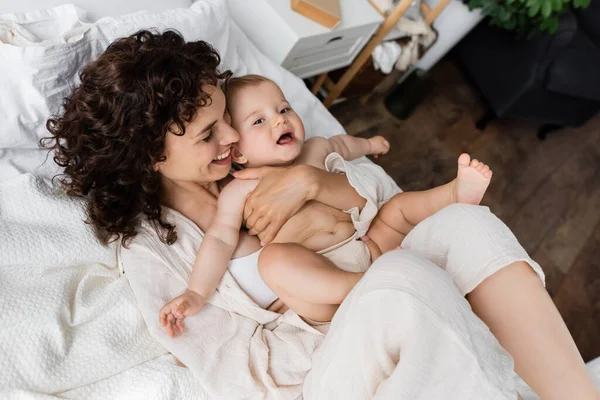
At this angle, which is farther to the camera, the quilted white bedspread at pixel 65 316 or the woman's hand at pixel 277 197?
the woman's hand at pixel 277 197

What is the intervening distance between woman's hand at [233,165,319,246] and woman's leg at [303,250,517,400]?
1.17 feet

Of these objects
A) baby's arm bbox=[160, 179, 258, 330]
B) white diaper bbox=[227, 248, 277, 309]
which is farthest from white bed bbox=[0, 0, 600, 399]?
white diaper bbox=[227, 248, 277, 309]

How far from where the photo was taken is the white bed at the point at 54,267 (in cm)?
85

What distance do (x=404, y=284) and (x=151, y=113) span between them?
0.60 meters

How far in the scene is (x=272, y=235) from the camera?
Answer: 3.74 feet

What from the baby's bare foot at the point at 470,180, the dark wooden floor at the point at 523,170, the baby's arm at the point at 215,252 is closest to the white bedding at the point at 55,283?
the baby's arm at the point at 215,252

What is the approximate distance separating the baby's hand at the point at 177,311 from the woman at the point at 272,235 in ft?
0.08

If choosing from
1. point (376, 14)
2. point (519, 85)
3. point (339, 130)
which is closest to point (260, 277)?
point (339, 130)

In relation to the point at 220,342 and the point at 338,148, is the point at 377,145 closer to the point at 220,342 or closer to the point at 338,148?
the point at 338,148

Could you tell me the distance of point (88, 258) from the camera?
100 centimetres

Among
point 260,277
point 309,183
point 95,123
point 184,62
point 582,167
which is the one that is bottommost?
point 582,167

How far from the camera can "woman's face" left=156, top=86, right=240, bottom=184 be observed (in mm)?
975

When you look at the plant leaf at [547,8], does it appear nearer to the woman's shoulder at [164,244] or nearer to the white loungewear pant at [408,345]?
Result: the white loungewear pant at [408,345]

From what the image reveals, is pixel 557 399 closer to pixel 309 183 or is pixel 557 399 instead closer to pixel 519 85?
pixel 309 183
